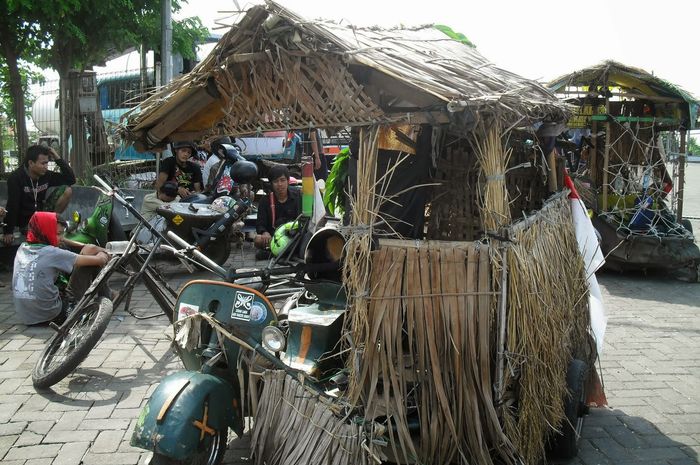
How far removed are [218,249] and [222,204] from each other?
1.86ft

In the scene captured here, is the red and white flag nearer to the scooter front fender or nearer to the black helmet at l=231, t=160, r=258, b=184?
the scooter front fender

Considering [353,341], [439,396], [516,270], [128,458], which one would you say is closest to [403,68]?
[516,270]

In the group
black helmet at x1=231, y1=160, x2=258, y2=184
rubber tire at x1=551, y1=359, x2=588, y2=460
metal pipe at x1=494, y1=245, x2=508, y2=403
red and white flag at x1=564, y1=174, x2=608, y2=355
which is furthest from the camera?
black helmet at x1=231, y1=160, x2=258, y2=184

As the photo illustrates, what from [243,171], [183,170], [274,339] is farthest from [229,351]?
[183,170]

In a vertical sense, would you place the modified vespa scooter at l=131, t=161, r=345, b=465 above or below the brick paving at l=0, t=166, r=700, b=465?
above

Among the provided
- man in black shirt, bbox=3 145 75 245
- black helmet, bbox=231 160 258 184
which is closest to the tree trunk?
man in black shirt, bbox=3 145 75 245

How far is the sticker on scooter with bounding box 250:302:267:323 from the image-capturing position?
137 inches

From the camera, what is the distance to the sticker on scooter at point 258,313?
11.4ft

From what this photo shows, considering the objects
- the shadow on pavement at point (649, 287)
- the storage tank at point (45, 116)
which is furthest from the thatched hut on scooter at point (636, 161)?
the storage tank at point (45, 116)

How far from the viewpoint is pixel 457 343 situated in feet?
10.2

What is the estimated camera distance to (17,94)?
11523mm

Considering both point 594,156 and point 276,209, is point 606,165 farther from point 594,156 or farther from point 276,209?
point 276,209

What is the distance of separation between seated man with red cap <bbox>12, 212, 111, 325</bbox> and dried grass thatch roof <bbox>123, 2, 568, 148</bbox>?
7.95 ft

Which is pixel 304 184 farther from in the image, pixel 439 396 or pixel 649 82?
pixel 649 82
